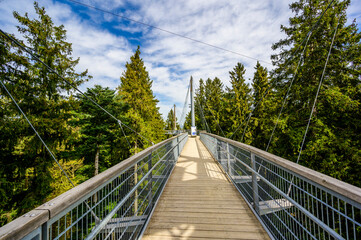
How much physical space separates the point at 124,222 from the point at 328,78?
1320 cm

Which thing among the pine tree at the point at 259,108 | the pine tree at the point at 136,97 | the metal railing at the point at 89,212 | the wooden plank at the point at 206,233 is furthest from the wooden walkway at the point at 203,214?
the pine tree at the point at 259,108

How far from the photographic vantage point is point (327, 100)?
8328mm

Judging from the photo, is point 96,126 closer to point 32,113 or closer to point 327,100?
point 32,113

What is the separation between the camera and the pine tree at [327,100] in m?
8.09

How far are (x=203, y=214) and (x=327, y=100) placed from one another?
9.53 metres

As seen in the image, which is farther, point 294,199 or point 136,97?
point 136,97

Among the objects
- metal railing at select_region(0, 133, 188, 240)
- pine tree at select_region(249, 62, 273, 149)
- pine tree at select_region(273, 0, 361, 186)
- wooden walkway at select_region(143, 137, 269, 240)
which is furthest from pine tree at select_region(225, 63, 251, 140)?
metal railing at select_region(0, 133, 188, 240)

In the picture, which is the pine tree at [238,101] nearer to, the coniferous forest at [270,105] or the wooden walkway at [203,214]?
the coniferous forest at [270,105]

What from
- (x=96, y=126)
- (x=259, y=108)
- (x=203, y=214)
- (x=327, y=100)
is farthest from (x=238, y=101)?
(x=203, y=214)

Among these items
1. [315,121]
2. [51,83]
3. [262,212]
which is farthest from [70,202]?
[315,121]

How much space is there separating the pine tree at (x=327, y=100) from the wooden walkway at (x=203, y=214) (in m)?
6.93

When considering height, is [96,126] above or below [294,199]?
above

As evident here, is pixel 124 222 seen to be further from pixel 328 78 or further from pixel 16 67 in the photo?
pixel 328 78

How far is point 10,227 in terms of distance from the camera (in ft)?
2.28
